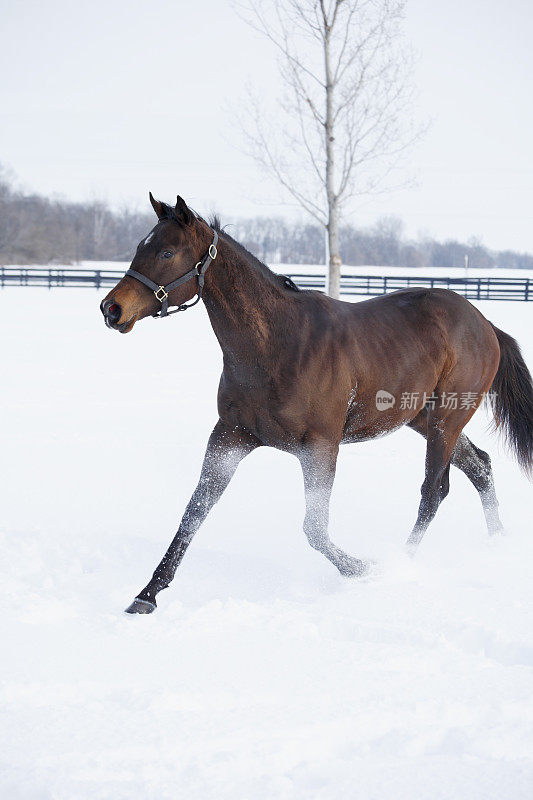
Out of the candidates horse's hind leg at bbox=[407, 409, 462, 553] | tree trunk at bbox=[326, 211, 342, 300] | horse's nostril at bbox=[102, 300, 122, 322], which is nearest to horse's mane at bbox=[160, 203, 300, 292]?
horse's nostril at bbox=[102, 300, 122, 322]

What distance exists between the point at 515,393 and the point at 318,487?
2.10m

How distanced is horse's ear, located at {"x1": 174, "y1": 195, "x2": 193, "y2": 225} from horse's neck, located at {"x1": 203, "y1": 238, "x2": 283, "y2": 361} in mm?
215

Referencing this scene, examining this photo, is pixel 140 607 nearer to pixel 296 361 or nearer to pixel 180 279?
pixel 296 361

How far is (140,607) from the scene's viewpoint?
318 centimetres

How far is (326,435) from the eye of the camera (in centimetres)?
349

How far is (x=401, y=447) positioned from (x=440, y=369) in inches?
110

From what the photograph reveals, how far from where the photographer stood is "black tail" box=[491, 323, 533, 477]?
491cm

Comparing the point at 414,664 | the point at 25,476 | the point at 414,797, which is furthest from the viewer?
the point at 25,476

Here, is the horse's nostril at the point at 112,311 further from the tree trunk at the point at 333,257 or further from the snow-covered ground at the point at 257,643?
the tree trunk at the point at 333,257

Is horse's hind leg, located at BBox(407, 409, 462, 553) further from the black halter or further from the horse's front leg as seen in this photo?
the black halter

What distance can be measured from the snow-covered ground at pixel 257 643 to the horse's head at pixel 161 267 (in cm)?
132

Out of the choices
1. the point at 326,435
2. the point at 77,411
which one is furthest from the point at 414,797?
the point at 77,411

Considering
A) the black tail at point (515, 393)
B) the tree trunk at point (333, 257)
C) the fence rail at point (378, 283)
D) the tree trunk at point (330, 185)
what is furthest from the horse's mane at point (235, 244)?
the fence rail at point (378, 283)

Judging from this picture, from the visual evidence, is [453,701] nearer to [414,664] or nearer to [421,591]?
[414,664]
